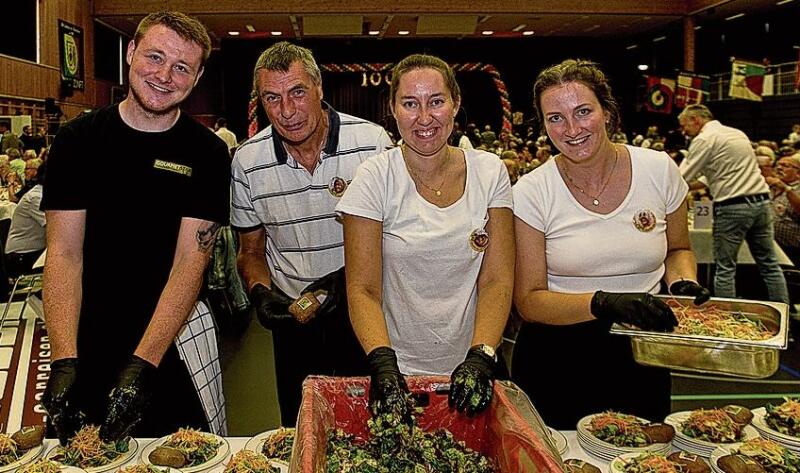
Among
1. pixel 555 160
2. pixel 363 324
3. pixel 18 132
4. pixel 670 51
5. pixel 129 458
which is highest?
pixel 670 51

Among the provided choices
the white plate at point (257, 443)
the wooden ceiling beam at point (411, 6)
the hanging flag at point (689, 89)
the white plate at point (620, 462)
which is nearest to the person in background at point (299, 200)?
the white plate at point (257, 443)

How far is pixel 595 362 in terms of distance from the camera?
1982mm

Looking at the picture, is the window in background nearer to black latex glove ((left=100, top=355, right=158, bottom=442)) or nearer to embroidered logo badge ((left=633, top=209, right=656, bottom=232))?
black latex glove ((left=100, top=355, right=158, bottom=442))

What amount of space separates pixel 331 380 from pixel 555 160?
923mm

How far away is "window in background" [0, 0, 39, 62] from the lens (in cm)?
1200

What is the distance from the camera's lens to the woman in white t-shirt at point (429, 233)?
179 cm

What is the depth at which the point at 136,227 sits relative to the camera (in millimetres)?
1884

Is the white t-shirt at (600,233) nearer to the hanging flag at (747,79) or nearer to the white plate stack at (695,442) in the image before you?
the white plate stack at (695,442)

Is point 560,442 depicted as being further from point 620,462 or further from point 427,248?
point 427,248

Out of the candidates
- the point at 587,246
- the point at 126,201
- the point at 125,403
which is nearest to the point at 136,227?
the point at 126,201

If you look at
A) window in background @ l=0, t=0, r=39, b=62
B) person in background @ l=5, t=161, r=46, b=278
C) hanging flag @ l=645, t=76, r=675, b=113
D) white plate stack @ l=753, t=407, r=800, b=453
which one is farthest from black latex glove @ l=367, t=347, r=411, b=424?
window in background @ l=0, t=0, r=39, b=62

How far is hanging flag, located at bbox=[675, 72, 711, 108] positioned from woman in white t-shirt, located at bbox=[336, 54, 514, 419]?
9.27 m

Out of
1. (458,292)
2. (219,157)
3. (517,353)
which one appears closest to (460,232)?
(458,292)

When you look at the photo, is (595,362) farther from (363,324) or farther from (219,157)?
(219,157)
